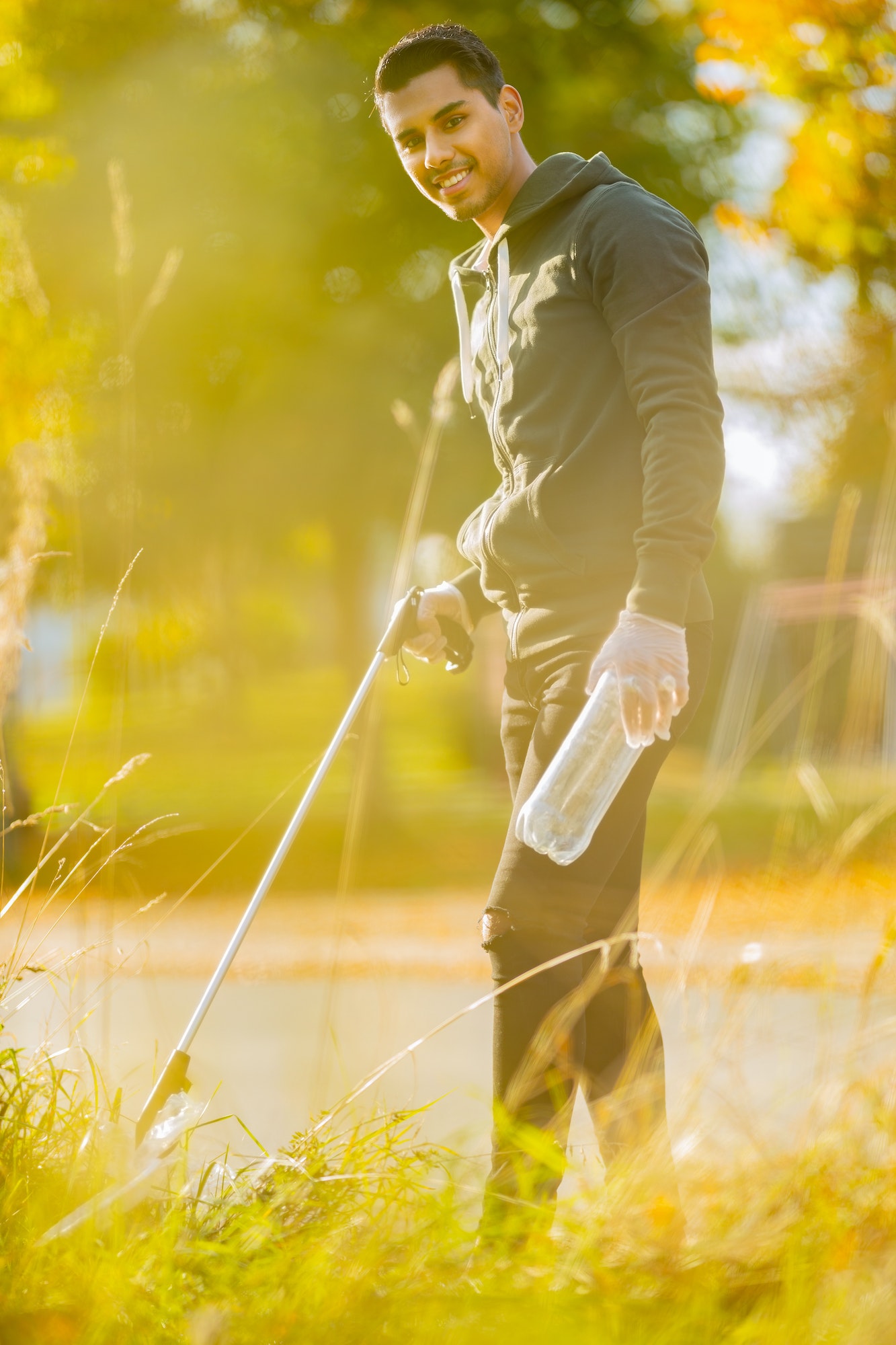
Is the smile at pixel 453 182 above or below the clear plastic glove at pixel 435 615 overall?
above

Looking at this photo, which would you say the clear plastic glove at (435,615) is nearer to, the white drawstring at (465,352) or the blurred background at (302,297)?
the white drawstring at (465,352)

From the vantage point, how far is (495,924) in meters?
1.93

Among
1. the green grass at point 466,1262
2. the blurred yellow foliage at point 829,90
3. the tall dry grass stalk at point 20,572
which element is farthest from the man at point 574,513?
the blurred yellow foliage at point 829,90

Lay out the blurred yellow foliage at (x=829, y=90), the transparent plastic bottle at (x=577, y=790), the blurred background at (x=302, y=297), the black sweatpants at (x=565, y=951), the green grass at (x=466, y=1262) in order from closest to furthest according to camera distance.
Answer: the green grass at (x=466, y=1262), the black sweatpants at (x=565, y=951), the transparent plastic bottle at (x=577, y=790), the blurred yellow foliage at (x=829, y=90), the blurred background at (x=302, y=297)

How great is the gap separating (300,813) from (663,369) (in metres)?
0.95

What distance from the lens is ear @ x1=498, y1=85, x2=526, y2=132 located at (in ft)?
7.17

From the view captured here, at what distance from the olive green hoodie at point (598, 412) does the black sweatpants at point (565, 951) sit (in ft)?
0.36

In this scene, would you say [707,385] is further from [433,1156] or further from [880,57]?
[880,57]

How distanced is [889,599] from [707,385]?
447mm

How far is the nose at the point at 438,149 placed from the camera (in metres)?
2.11

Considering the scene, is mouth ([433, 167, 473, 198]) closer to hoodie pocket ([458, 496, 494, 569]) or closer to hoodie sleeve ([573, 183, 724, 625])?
hoodie sleeve ([573, 183, 724, 625])

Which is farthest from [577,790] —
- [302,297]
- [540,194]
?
[302,297]

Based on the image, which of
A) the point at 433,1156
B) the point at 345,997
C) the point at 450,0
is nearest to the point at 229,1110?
the point at 433,1156

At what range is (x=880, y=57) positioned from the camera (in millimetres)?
4332
